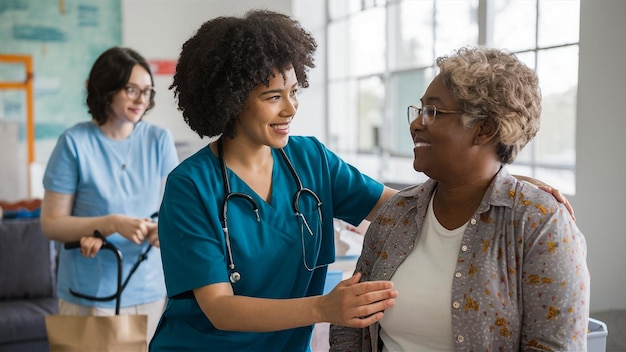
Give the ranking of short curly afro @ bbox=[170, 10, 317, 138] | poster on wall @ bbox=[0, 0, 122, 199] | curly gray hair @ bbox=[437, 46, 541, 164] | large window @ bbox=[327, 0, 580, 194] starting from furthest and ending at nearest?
1. poster on wall @ bbox=[0, 0, 122, 199]
2. large window @ bbox=[327, 0, 580, 194]
3. short curly afro @ bbox=[170, 10, 317, 138]
4. curly gray hair @ bbox=[437, 46, 541, 164]

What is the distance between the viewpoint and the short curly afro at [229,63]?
1582mm

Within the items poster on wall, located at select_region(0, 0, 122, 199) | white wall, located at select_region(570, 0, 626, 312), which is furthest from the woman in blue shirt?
poster on wall, located at select_region(0, 0, 122, 199)

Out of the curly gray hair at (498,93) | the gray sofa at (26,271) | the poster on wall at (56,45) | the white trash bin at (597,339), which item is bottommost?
the gray sofa at (26,271)

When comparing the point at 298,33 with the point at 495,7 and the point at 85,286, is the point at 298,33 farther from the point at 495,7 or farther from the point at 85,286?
the point at 495,7

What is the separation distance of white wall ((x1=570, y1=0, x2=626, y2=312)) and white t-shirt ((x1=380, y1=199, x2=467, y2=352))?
1410 millimetres

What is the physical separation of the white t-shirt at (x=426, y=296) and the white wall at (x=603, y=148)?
141cm

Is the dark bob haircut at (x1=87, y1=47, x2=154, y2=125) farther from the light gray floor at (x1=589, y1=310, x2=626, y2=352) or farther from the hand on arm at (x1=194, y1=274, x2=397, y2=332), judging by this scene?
the light gray floor at (x1=589, y1=310, x2=626, y2=352)

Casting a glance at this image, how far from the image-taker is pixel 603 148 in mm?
2799

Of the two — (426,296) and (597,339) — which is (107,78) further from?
(597,339)

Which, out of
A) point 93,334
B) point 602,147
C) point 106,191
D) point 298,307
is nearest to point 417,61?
point 602,147

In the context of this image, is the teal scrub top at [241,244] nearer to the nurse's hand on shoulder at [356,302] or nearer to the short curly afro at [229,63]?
the short curly afro at [229,63]

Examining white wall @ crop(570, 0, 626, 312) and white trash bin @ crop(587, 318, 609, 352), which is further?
white wall @ crop(570, 0, 626, 312)

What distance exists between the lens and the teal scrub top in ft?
4.96

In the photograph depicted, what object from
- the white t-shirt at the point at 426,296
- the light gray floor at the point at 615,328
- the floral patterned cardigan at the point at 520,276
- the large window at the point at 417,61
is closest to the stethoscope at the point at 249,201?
the white t-shirt at the point at 426,296
